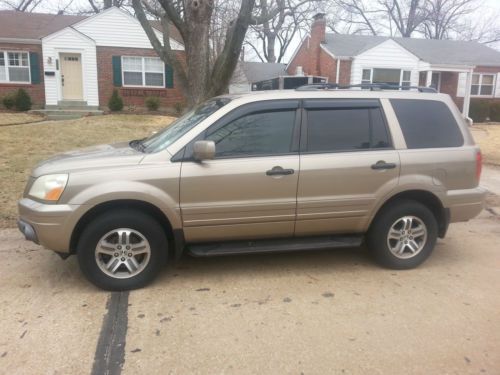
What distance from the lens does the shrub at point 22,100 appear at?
1850 cm

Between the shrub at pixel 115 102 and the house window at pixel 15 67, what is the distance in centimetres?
384

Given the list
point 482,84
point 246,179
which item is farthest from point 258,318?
point 482,84

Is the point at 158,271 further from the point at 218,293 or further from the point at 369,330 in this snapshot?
the point at 369,330

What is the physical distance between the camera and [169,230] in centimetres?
424

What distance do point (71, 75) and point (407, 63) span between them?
17.1 m

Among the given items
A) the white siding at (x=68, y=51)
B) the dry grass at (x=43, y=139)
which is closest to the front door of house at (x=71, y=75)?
the white siding at (x=68, y=51)

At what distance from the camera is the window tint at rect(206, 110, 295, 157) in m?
4.22

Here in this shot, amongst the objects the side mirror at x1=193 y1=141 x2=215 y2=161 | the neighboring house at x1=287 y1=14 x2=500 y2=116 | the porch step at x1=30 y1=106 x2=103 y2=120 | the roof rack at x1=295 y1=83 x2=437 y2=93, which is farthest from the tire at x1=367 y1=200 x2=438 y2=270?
the neighboring house at x1=287 y1=14 x2=500 y2=116

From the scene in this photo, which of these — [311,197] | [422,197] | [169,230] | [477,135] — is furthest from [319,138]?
[477,135]

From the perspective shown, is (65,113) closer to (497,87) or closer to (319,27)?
(319,27)

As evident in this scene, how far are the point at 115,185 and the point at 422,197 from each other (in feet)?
10.1

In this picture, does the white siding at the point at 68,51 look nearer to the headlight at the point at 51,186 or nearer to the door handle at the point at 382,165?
the headlight at the point at 51,186

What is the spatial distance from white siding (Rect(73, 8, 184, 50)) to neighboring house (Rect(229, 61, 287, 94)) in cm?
919

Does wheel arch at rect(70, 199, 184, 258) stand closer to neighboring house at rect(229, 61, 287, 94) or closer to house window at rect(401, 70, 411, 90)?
house window at rect(401, 70, 411, 90)
